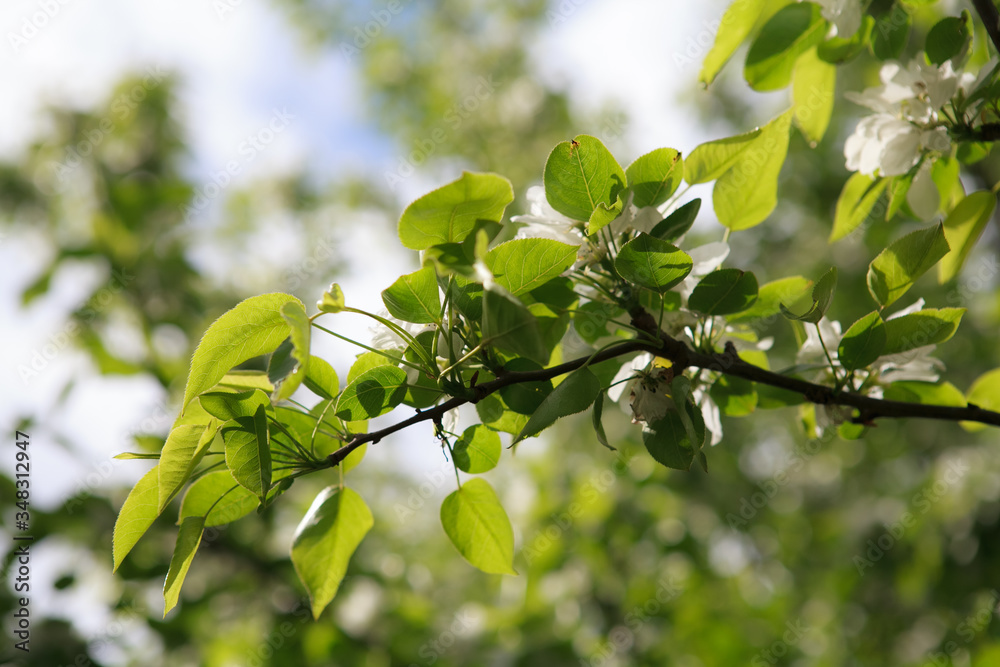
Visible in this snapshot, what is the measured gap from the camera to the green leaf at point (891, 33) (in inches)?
27.7

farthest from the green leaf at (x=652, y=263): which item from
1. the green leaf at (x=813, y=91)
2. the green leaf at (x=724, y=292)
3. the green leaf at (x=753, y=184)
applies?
the green leaf at (x=813, y=91)

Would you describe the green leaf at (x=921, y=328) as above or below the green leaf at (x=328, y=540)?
below

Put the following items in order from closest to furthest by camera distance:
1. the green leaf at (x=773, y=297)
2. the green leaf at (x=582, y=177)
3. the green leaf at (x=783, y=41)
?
1. the green leaf at (x=582, y=177)
2. the green leaf at (x=773, y=297)
3. the green leaf at (x=783, y=41)

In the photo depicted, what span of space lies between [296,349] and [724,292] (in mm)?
328

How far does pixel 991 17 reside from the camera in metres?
0.55

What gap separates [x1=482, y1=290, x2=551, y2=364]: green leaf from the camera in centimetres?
37

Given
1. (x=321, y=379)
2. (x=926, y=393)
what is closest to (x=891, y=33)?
(x=926, y=393)

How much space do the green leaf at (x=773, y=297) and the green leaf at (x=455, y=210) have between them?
0.28 meters

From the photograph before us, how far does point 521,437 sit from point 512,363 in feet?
0.35

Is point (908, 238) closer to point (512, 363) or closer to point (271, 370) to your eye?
point (512, 363)

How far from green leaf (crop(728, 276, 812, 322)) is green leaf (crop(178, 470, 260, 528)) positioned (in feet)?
1.50

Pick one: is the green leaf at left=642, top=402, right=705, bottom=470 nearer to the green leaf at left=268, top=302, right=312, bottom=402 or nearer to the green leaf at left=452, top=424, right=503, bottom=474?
the green leaf at left=452, top=424, right=503, bottom=474

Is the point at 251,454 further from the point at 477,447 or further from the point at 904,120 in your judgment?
the point at 904,120

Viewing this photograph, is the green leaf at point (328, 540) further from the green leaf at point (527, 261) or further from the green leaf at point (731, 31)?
the green leaf at point (731, 31)
